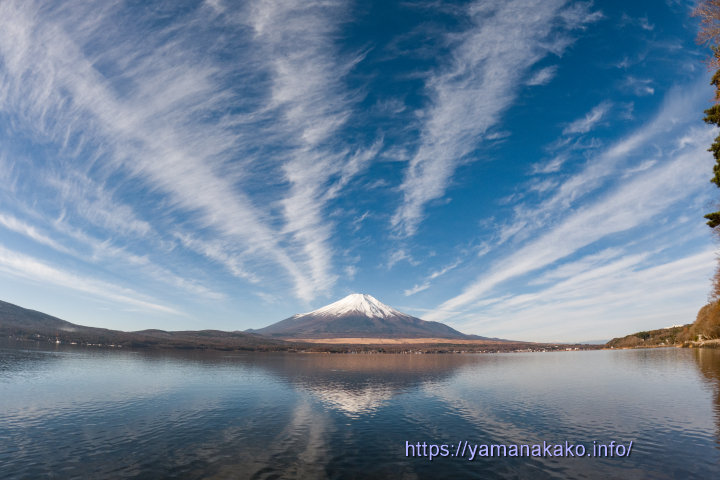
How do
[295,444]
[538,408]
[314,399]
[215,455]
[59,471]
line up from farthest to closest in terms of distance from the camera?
[314,399]
[538,408]
[295,444]
[215,455]
[59,471]

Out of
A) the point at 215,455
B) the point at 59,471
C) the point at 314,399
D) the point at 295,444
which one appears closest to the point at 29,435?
the point at 59,471

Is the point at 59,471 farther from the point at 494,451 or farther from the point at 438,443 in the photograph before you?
the point at 494,451

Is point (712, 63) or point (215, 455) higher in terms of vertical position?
point (712, 63)

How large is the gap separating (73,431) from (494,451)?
3931 cm

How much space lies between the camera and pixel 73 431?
3212 cm

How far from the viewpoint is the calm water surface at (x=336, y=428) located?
23562 mm

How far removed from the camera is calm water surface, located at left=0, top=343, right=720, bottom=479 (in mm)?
23562

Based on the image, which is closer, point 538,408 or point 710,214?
point 710,214

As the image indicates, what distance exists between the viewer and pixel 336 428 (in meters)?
34.9

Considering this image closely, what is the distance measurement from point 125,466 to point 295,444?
1267 centimetres

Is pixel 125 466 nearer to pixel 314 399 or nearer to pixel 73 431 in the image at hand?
pixel 73 431

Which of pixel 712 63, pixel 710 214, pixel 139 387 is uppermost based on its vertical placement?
pixel 712 63

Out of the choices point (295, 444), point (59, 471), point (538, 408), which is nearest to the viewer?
point (59, 471)

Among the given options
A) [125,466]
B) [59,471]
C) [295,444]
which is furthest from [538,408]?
[59,471]
